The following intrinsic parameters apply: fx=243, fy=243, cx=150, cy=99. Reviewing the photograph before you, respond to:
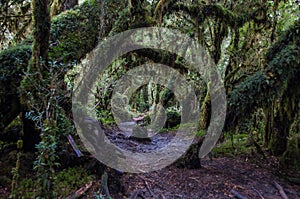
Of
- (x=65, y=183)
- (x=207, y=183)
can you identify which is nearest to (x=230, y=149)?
(x=207, y=183)

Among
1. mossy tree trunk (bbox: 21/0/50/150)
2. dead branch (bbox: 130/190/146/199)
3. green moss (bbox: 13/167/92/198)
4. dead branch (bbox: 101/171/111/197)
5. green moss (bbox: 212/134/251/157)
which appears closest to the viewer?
green moss (bbox: 13/167/92/198)

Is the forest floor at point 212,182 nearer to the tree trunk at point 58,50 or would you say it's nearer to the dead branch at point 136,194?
the dead branch at point 136,194

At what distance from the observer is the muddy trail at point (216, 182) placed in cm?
509

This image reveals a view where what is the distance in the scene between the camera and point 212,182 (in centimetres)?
564

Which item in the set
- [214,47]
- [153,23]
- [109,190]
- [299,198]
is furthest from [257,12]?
[109,190]

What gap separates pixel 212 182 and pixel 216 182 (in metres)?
0.10

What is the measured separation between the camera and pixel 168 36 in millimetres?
8195

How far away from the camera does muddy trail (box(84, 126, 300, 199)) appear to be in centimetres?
509

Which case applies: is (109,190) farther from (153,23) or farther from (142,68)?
(142,68)

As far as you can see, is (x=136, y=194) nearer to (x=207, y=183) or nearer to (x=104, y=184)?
(x=104, y=184)

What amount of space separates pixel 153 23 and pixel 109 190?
467 cm

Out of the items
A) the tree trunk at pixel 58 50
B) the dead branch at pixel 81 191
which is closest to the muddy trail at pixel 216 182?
the dead branch at pixel 81 191

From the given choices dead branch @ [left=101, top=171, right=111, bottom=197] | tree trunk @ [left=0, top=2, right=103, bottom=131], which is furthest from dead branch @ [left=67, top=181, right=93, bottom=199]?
tree trunk @ [left=0, top=2, right=103, bottom=131]

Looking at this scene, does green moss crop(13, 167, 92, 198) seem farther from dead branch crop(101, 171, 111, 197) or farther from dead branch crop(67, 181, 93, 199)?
dead branch crop(101, 171, 111, 197)
